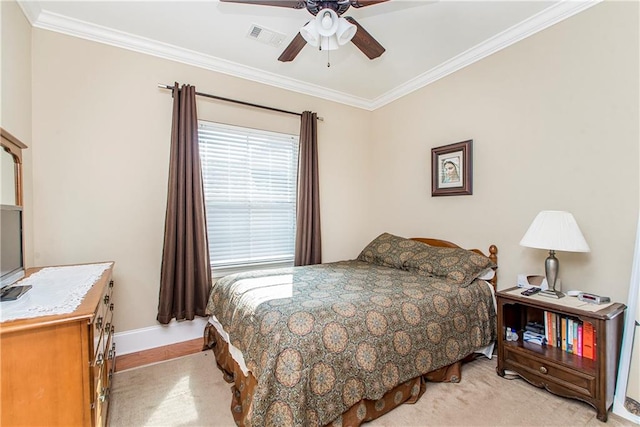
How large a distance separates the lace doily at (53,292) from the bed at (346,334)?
0.85m

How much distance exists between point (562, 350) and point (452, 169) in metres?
1.72

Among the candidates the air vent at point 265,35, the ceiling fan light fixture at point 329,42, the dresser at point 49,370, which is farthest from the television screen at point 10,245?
the air vent at point 265,35

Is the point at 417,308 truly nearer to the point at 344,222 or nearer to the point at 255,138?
the point at 344,222

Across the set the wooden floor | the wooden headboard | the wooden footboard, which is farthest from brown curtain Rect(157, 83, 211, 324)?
the wooden headboard

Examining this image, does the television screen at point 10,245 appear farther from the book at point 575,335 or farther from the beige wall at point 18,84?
the book at point 575,335

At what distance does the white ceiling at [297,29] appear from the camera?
2199mm

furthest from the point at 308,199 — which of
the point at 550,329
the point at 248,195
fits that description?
the point at 550,329

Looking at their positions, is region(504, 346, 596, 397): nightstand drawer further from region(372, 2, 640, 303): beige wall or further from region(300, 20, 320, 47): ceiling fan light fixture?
region(300, 20, 320, 47): ceiling fan light fixture

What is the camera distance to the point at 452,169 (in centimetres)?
301

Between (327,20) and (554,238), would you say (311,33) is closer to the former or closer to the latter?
(327,20)

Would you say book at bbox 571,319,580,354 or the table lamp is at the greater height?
the table lamp

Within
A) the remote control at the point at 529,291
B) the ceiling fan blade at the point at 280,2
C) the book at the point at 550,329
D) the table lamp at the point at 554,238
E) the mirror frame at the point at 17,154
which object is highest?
the ceiling fan blade at the point at 280,2

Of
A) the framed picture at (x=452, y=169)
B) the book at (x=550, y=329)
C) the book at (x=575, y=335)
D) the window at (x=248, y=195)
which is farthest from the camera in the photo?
the window at (x=248, y=195)

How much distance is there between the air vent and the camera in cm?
246
